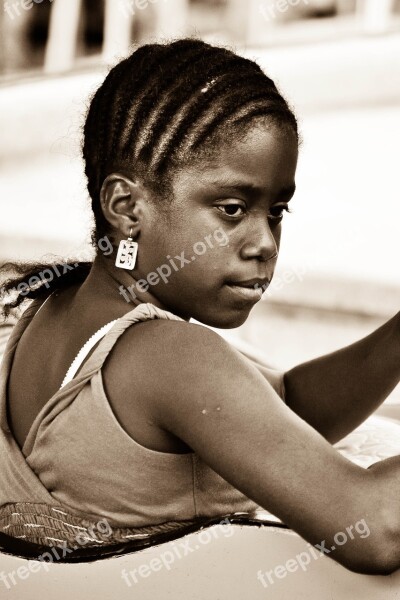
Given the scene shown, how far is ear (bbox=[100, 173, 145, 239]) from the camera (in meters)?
0.99

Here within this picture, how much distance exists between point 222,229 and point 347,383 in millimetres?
410

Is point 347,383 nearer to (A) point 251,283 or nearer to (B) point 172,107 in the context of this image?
(A) point 251,283

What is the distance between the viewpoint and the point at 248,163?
3.13ft

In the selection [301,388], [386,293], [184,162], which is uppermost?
[184,162]

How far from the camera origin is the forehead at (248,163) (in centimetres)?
95

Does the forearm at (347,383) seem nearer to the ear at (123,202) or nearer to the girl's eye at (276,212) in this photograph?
the girl's eye at (276,212)

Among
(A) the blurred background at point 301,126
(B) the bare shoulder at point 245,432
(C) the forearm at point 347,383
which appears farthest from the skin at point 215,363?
(A) the blurred background at point 301,126

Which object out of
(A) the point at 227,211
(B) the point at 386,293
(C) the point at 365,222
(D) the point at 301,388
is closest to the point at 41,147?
(C) the point at 365,222

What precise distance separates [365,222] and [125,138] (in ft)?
8.50

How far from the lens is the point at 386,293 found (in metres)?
2.89

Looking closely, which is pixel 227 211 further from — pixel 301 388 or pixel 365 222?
pixel 365 222

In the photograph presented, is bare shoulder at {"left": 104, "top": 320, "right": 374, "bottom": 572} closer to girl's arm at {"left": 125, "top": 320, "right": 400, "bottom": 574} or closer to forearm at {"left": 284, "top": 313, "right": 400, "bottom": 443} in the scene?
girl's arm at {"left": 125, "top": 320, "right": 400, "bottom": 574}

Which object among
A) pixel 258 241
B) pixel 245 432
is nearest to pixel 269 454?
pixel 245 432

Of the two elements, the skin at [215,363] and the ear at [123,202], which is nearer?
the skin at [215,363]
